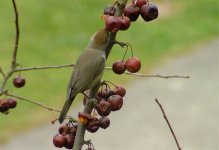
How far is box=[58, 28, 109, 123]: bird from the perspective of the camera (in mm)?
1328

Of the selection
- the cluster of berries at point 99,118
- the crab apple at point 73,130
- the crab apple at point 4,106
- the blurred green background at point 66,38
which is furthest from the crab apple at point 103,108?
the blurred green background at point 66,38

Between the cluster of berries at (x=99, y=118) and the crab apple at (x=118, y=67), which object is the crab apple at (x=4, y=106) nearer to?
the cluster of berries at (x=99, y=118)

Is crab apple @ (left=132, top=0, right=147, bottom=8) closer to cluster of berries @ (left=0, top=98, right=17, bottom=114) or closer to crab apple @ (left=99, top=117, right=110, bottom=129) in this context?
crab apple @ (left=99, top=117, right=110, bottom=129)

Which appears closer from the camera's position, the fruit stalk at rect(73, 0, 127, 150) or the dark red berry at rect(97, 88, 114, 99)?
the fruit stalk at rect(73, 0, 127, 150)

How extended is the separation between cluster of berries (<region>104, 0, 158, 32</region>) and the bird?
0.15 feet

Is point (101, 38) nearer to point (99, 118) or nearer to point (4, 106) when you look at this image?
point (99, 118)

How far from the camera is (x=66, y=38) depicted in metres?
8.86

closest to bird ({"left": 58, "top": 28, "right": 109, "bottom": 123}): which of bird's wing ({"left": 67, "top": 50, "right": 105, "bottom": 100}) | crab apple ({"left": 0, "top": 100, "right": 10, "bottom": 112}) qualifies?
bird's wing ({"left": 67, "top": 50, "right": 105, "bottom": 100})

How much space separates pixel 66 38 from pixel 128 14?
7591 mm

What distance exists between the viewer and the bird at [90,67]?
4.36 feet

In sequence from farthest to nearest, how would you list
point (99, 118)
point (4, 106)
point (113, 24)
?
point (4, 106) < point (99, 118) < point (113, 24)

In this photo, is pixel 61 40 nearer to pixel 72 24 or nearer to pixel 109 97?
pixel 72 24

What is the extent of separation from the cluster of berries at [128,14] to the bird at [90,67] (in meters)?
0.05

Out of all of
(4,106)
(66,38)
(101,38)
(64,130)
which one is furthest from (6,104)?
(66,38)
